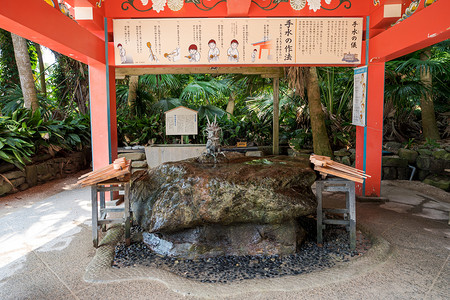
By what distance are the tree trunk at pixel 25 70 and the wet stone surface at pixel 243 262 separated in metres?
4.92

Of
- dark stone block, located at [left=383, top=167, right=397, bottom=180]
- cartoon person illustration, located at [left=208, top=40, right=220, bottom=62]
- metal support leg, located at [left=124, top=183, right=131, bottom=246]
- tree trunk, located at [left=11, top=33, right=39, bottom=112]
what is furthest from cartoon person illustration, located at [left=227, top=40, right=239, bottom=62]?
tree trunk, located at [left=11, top=33, right=39, bottom=112]

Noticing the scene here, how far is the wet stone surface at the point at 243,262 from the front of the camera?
116 inches

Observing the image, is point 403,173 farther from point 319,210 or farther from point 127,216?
point 127,216

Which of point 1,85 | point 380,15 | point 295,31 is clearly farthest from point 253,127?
point 1,85

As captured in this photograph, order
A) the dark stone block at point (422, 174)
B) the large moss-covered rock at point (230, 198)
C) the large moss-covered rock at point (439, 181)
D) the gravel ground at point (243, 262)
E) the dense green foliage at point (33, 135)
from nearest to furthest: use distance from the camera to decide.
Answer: the gravel ground at point (243, 262) → the large moss-covered rock at point (230, 198) → the dense green foliage at point (33, 135) → the large moss-covered rock at point (439, 181) → the dark stone block at point (422, 174)

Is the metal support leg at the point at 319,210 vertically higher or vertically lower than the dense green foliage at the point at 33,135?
lower

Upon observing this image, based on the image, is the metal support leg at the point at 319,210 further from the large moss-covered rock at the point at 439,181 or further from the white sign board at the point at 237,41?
the large moss-covered rock at the point at 439,181

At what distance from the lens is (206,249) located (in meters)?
3.28

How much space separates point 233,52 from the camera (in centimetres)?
498

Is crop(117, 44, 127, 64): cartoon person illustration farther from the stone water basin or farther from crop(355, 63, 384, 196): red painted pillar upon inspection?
crop(355, 63, 384, 196): red painted pillar

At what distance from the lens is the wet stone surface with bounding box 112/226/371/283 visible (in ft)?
9.63

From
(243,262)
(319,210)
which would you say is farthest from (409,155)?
(243,262)

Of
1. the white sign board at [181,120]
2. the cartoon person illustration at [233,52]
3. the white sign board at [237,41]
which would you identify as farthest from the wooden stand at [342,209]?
the white sign board at [181,120]

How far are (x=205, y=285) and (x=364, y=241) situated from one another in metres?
1.99
